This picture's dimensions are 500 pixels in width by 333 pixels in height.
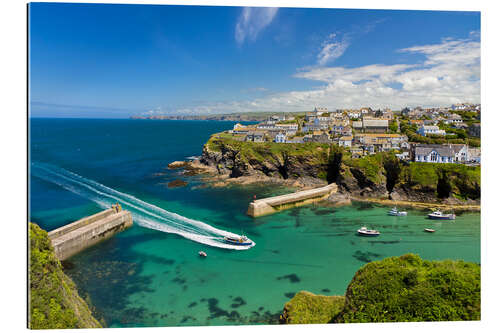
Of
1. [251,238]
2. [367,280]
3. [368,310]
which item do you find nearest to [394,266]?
[367,280]

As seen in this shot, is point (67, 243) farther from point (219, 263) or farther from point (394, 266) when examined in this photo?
point (394, 266)

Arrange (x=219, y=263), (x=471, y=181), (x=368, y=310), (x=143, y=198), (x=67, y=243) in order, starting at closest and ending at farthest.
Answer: (x=368, y=310)
(x=219, y=263)
(x=67, y=243)
(x=471, y=181)
(x=143, y=198)

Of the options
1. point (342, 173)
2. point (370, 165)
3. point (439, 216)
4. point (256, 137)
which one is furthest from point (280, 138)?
point (439, 216)

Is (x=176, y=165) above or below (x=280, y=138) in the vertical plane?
below

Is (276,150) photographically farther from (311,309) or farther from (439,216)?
(311,309)

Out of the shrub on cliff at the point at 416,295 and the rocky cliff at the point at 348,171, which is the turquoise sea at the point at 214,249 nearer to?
the rocky cliff at the point at 348,171

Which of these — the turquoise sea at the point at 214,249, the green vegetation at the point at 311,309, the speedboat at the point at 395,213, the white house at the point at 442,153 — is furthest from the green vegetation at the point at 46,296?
the white house at the point at 442,153

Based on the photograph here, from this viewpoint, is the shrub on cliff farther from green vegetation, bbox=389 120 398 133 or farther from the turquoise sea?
green vegetation, bbox=389 120 398 133

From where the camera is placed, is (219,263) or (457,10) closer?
(457,10)
